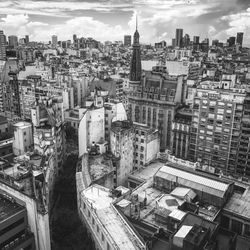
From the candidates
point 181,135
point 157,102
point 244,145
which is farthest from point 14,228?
point 157,102

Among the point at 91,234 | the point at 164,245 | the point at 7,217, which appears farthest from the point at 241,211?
the point at 7,217

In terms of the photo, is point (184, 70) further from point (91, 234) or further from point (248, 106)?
point (91, 234)

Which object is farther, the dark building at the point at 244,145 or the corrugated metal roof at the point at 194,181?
the dark building at the point at 244,145

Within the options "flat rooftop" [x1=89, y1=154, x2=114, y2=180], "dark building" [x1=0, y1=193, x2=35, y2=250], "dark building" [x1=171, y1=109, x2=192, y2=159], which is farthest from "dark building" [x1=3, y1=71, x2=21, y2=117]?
"dark building" [x1=0, y1=193, x2=35, y2=250]

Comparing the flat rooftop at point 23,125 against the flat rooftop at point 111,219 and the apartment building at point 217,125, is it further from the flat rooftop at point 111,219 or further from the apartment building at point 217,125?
the apartment building at point 217,125

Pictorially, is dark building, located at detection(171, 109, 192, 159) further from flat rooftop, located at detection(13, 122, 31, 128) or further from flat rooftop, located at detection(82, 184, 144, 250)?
flat rooftop, located at detection(13, 122, 31, 128)

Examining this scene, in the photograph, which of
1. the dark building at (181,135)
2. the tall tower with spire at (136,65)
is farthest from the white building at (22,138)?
the tall tower with spire at (136,65)
